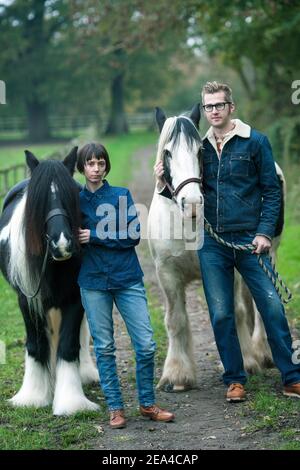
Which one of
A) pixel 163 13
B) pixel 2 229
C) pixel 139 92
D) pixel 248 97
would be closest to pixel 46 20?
pixel 139 92

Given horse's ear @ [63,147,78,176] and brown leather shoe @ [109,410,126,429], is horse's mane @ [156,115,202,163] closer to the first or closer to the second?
horse's ear @ [63,147,78,176]

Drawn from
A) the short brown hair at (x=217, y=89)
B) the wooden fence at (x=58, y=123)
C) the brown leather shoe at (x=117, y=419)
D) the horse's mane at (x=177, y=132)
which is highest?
the wooden fence at (x=58, y=123)

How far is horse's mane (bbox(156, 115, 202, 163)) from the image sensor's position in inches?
215

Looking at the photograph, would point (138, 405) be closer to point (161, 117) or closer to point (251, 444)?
point (251, 444)

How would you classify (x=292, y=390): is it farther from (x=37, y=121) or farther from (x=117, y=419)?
(x=37, y=121)

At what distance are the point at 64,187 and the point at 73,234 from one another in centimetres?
35

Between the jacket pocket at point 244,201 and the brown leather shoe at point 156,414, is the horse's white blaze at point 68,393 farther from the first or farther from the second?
the jacket pocket at point 244,201

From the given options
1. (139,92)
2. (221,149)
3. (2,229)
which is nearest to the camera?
(221,149)

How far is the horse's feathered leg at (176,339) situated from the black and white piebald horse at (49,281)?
0.81m

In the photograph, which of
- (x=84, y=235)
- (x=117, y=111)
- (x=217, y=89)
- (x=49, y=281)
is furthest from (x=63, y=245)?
(x=117, y=111)

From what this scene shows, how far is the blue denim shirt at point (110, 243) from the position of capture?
5277mm

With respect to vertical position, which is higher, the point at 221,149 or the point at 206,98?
the point at 206,98

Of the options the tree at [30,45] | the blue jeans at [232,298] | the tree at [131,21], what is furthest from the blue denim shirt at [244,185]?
the tree at [30,45]

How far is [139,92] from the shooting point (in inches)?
2291
